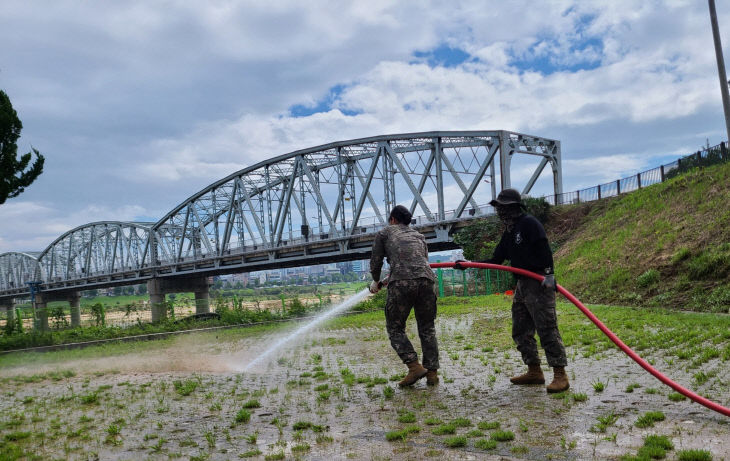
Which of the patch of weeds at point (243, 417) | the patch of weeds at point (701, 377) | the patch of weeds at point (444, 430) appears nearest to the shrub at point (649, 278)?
the patch of weeds at point (701, 377)

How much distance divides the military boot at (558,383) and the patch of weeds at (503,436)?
1.60m

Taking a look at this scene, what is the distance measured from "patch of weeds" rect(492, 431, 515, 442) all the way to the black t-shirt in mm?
2207

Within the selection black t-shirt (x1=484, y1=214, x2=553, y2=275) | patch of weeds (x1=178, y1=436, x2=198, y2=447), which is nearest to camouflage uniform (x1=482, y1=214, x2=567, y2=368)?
black t-shirt (x1=484, y1=214, x2=553, y2=275)

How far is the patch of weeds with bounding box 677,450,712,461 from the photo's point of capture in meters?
3.41

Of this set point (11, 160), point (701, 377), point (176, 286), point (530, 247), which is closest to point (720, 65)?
point (530, 247)

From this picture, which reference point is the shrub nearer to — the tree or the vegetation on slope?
the vegetation on slope

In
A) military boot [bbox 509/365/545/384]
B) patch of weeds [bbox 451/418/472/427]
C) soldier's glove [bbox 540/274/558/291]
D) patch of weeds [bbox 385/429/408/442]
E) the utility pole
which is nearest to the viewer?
patch of weeds [bbox 385/429/408/442]

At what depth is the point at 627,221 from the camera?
906 inches

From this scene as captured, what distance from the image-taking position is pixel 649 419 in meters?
4.29

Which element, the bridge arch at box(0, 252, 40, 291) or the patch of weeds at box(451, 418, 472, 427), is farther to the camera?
the bridge arch at box(0, 252, 40, 291)

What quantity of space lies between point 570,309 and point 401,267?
32.8ft

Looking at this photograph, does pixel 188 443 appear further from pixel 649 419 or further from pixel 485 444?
pixel 649 419

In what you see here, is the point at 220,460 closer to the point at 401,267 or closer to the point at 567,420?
the point at 567,420

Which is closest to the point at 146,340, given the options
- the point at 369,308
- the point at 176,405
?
the point at 369,308
